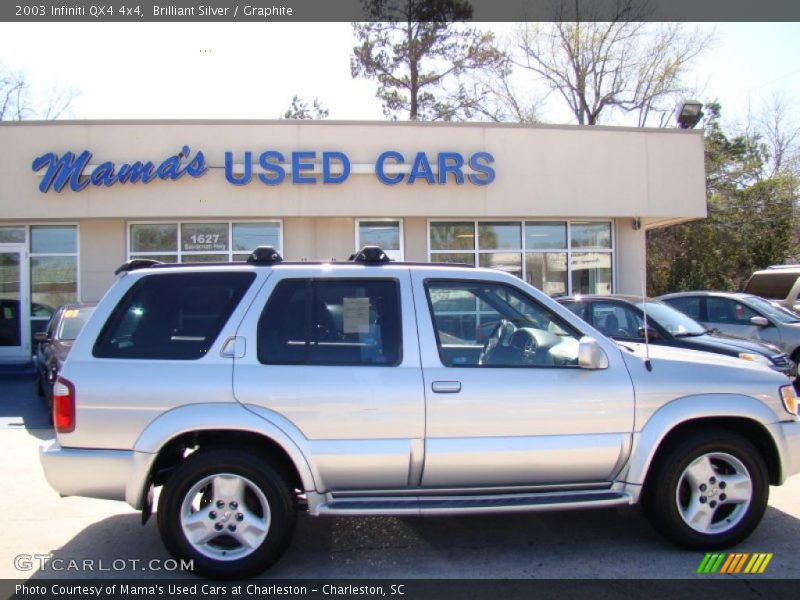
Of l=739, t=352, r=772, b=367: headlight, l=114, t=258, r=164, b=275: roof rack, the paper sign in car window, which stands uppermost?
l=114, t=258, r=164, b=275: roof rack

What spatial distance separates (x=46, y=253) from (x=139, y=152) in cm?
318

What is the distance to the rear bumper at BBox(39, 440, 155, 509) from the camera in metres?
3.87

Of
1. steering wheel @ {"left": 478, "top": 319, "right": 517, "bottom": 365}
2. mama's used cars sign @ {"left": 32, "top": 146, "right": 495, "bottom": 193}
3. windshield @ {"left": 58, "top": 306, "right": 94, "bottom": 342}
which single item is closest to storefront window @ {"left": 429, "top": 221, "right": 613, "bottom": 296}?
mama's used cars sign @ {"left": 32, "top": 146, "right": 495, "bottom": 193}

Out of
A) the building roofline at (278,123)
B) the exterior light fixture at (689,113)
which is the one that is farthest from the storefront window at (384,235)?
the exterior light fixture at (689,113)

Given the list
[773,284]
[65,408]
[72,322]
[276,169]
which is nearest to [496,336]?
[65,408]

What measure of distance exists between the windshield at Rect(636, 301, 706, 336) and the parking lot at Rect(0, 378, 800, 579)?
2726 mm

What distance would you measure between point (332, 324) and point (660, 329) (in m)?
5.22

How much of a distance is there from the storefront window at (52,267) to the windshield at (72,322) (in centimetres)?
471

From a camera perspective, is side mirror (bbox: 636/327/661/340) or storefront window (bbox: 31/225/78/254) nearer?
side mirror (bbox: 636/327/661/340)

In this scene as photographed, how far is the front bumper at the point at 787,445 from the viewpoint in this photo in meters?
4.30

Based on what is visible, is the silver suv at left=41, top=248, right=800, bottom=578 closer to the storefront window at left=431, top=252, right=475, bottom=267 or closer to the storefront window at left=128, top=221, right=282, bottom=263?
the storefront window at left=128, top=221, right=282, bottom=263

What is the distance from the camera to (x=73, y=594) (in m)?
3.83

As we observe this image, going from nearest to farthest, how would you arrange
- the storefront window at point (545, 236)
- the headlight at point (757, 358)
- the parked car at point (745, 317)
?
the headlight at point (757, 358) < the parked car at point (745, 317) < the storefront window at point (545, 236)

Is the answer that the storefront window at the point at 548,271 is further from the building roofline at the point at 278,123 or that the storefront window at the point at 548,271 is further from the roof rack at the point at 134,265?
the roof rack at the point at 134,265
